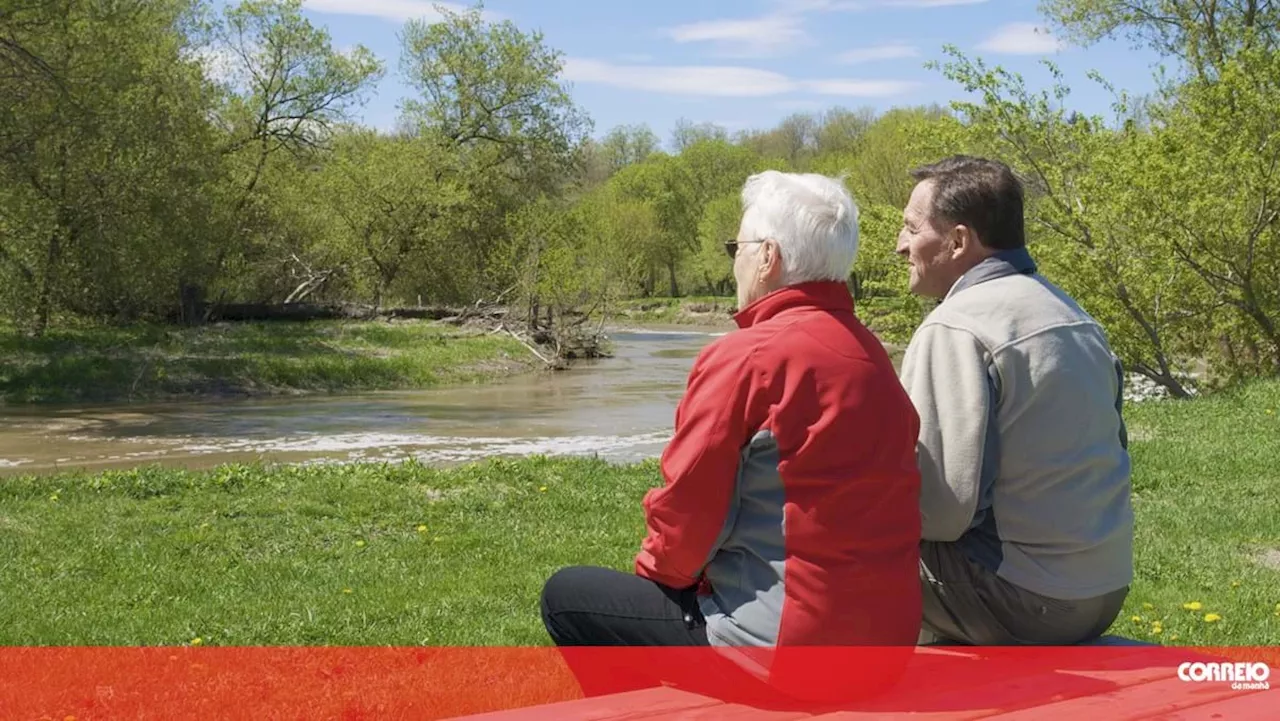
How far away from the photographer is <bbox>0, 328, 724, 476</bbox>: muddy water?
16453 millimetres

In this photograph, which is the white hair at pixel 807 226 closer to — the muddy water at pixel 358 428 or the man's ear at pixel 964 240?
the man's ear at pixel 964 240

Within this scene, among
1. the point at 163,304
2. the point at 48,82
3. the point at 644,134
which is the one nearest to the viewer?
the point at 48,82

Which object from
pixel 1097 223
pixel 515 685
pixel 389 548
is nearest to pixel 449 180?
pixel 1097 223

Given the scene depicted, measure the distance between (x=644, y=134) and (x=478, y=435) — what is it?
84.0 meters

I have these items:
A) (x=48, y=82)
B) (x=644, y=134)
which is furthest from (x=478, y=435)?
(x=644, y=134)

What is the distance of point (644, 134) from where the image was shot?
10038cm

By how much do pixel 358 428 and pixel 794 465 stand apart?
56.6 feet

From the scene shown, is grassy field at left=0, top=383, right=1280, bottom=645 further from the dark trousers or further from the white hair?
the white hair

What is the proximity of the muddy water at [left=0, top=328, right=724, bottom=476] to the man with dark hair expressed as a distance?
1221 cm

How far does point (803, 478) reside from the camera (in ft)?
10.1

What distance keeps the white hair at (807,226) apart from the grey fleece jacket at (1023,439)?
14.8 inches

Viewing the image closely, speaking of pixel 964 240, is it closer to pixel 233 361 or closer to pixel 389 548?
pixel 389 548

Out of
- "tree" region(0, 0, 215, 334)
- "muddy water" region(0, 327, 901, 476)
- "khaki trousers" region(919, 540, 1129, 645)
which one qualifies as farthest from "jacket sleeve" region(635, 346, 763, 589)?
"tree" region(0, 0, 215, 334)

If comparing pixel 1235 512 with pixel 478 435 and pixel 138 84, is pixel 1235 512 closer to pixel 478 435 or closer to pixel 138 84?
pixel 478 435
